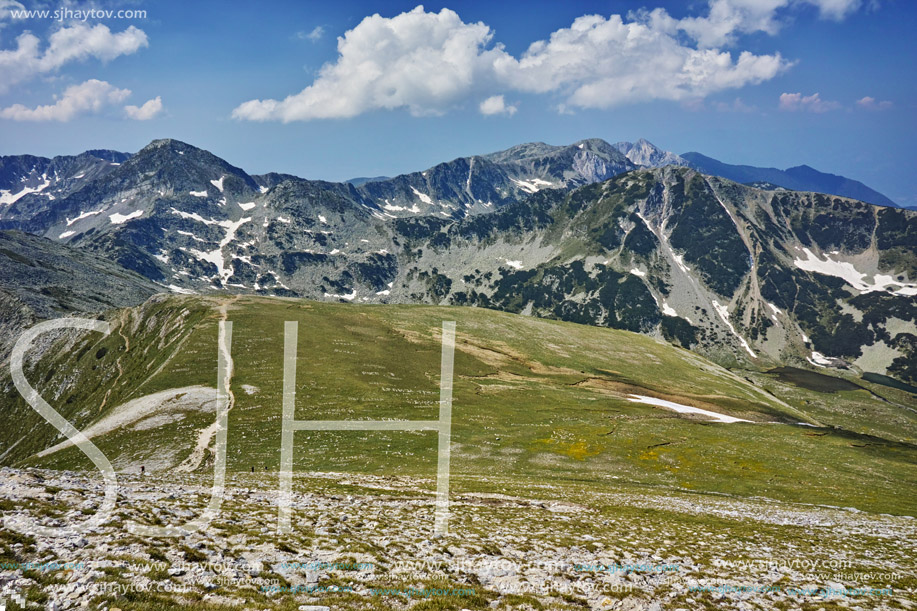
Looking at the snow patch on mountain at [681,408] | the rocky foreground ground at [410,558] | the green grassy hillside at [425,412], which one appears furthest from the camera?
the snow patch on mountain at [681,408]

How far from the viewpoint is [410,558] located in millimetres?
20703

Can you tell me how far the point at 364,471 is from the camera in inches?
2317

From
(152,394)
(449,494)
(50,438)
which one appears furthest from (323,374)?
(449,494)

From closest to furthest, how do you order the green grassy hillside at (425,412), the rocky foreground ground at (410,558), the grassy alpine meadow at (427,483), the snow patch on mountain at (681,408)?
the rocky foreground ground at (410,558)
the grassy alpine meadow at (427,483)
the green grassy hillside at (425,412)
the snow patch on mountain at (681,408)

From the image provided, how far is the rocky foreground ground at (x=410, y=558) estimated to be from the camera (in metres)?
14.8

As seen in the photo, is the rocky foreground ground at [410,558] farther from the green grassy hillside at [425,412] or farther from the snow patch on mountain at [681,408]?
the snow patch on mountain at [681,408]

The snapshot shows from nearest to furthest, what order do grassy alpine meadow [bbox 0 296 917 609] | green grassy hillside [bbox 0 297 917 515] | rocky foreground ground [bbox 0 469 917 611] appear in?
1. rocky foreground ground [bbox 0 469 917 611]
2. grassy alpine meadow [bbox 0 296 917 609]
3. green grassy hillside [bbox 0 297 917 515]

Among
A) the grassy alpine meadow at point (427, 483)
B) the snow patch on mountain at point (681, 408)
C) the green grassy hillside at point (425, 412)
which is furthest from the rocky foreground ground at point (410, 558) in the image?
the snow patch on mountain at point (681, 408)

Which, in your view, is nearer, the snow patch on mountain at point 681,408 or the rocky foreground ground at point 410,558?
the rocky foreground ground at point 410,558

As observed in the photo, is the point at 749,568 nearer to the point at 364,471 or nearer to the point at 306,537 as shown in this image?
the point at 306,537

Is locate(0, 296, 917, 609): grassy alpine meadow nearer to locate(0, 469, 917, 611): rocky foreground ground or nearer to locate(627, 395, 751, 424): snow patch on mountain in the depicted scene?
locate(0, 469, 917, 611): rocky foreground ground

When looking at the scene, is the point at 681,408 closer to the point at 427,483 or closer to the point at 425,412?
the point at 425,412

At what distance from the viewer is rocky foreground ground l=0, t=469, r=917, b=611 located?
14805 millimetres

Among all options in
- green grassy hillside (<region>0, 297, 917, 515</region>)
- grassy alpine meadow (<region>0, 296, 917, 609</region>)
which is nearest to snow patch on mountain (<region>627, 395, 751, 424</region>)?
green grassy hillside (<region>0, 297, 917, 515</region>)
